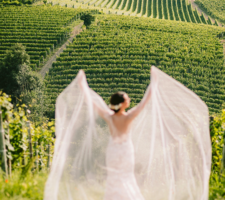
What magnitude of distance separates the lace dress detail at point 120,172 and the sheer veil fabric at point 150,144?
246 millimetres

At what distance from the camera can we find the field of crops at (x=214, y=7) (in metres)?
51.8

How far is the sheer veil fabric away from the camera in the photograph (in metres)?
3.01

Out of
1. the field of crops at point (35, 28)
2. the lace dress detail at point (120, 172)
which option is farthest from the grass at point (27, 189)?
the field of crops at point (35, 28)

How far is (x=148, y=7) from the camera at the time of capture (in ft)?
189

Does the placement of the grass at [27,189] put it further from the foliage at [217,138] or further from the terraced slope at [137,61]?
the terraced slope at [137,61]

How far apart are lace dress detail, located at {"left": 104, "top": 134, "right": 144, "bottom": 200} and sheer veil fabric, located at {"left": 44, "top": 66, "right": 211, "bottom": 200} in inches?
9.7

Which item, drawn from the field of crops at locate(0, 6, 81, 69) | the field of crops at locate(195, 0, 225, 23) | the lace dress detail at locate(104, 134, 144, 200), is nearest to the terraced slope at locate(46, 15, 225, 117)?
the field of crops at locate(0, 6, 81, 69)

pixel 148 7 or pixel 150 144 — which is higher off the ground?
pixel 148 7

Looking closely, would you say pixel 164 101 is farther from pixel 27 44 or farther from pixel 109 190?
pixel 27 44

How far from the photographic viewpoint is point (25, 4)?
4516 centimetres

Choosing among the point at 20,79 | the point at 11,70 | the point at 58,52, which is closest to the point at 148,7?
the point at 58,52

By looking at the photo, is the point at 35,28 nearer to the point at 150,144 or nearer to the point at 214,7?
the point at 150,144

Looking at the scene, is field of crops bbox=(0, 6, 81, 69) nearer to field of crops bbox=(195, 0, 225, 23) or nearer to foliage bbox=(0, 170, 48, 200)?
foliage bbox=(0, 170, 48, 200)

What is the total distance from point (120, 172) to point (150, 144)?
28.7 inches
